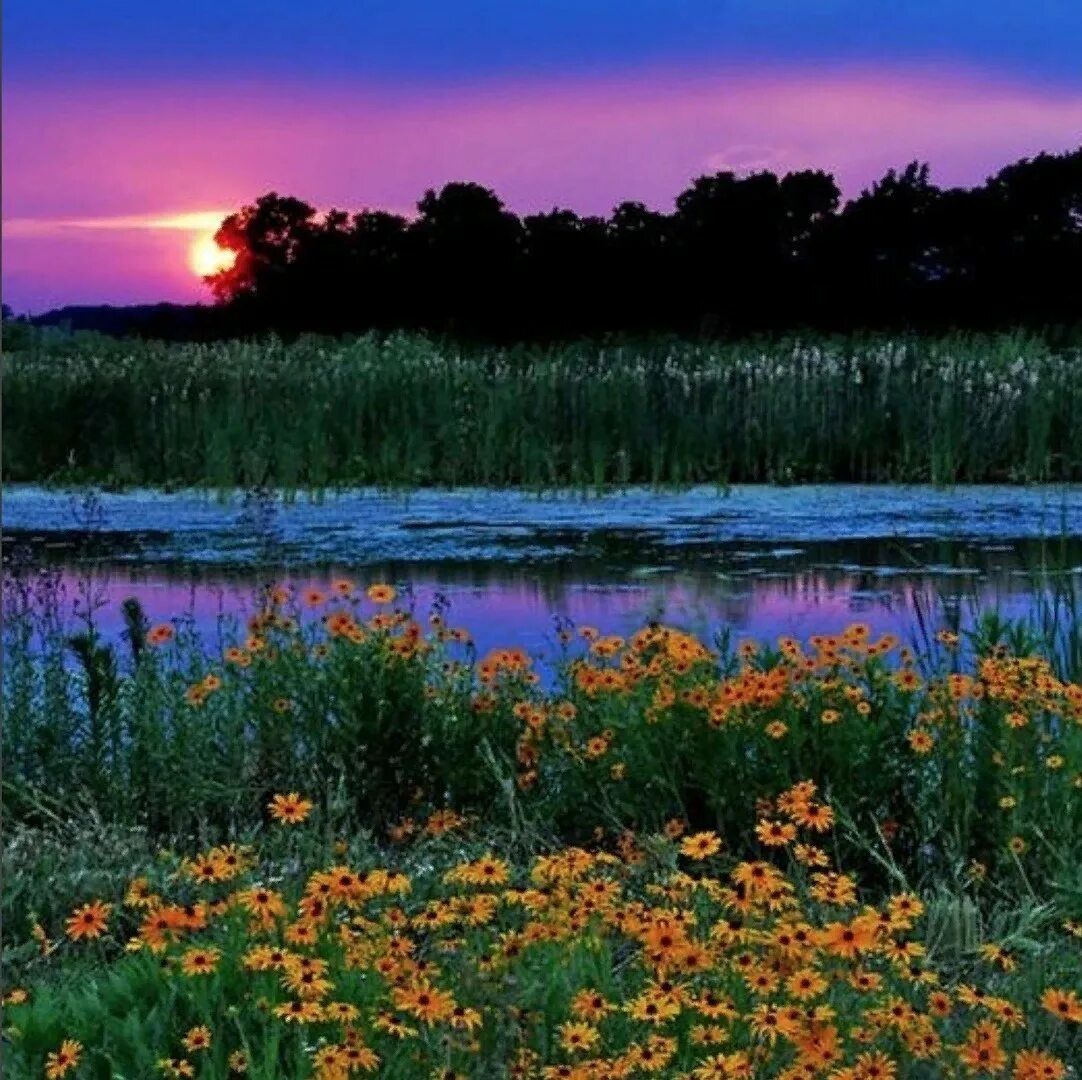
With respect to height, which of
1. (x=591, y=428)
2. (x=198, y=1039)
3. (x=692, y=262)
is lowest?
(x=198, y=1039)

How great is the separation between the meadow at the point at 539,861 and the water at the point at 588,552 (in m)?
1.31

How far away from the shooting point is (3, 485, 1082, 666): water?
784 cm

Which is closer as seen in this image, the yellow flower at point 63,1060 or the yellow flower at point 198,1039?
the yellow flower at point 63,1060

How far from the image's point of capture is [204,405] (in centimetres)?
1409

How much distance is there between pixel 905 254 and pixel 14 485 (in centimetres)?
2475

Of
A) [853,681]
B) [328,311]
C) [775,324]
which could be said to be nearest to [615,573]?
[853,681]

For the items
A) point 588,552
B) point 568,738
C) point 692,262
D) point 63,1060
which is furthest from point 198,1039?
point 692,262

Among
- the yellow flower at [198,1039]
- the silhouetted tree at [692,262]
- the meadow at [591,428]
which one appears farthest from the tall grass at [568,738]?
the silhouetted tree at [692,262]

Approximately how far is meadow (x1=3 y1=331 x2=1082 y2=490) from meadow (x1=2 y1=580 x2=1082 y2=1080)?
22.7 ft

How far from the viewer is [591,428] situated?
1341 centimetres

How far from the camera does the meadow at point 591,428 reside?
13.3 meters

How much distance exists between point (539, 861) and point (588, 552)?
20.1ft

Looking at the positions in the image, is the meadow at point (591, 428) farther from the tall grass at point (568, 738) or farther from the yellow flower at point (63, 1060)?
the yellow flower at point (63, 1060)

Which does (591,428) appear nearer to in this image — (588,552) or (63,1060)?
(588,552)
